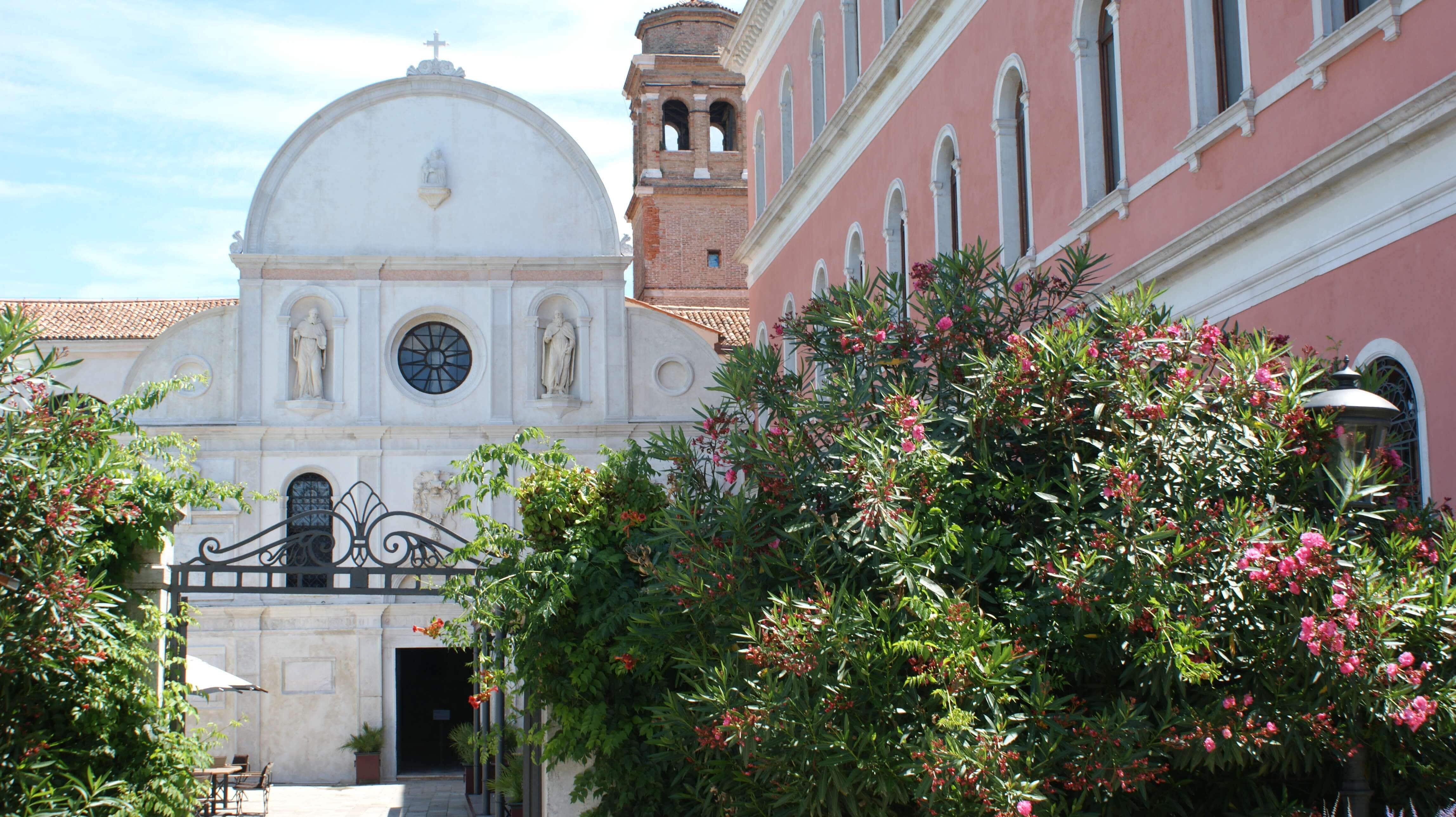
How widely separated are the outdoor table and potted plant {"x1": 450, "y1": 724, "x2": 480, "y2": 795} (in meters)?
3.16

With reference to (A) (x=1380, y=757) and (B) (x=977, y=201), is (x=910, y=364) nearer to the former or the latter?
(A) (x=1380, y=757)

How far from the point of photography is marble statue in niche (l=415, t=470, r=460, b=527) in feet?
87.4

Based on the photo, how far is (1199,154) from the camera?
988 centimetres

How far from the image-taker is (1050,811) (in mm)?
5730

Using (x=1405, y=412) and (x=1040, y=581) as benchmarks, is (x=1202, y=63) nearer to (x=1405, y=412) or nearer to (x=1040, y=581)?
(x=1405, y=412)

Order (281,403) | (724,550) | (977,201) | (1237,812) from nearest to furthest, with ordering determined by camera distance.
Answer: (1237,812), (724,550), (977,201), (281,403)

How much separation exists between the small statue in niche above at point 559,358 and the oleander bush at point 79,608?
18.2m

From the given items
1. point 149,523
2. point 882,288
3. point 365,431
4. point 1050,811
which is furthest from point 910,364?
point 365,431

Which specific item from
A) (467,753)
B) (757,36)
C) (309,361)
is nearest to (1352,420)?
(467,753)

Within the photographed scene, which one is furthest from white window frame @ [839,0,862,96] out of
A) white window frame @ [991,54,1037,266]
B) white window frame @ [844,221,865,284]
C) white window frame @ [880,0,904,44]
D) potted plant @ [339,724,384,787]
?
potted plant @ [339,724,384,787]

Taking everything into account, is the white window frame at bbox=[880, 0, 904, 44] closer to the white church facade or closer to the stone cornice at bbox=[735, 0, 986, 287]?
the stone cornice at bbox=[735, 0, 986, 287]

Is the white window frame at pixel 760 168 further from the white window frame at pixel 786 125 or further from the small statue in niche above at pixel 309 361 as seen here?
the small statue in niche above at pixel 309 361

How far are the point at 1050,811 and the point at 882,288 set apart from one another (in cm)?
282

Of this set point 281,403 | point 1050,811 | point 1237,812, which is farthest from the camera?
point 281,403
